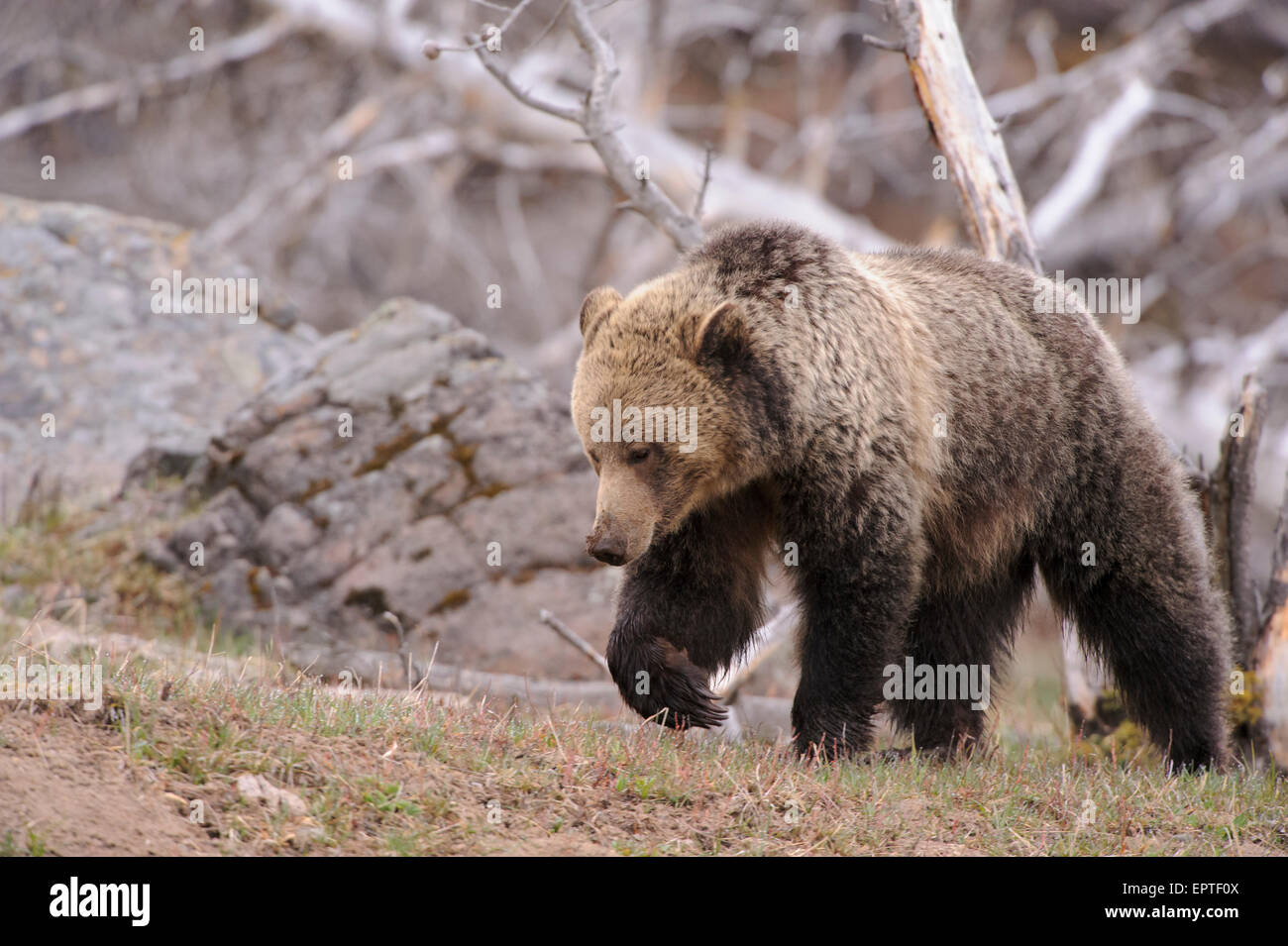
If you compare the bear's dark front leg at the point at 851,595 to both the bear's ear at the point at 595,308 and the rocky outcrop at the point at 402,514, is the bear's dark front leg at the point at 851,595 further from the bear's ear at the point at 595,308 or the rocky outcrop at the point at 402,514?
the rocky outcrop at the point at 402,514

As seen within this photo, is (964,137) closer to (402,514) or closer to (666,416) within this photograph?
(666,416)

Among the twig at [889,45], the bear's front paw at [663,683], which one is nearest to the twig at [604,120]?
the twig at [889,45]

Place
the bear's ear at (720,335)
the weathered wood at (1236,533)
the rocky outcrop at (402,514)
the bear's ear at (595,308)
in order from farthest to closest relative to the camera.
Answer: the rocky outcrop at (402,514) → the weathered wood at (1236,533) → the bear's ear at (595,308) → the bear's ear at (720,335)

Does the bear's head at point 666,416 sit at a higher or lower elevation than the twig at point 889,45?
lower

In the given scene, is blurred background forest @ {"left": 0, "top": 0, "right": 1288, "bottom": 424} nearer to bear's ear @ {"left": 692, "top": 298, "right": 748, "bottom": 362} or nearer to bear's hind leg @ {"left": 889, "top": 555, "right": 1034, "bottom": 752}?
bear's hind leg @ {"left": 889, "top": 555, "right": 1034, "bottom": 752}

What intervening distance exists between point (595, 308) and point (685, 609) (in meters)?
1.30

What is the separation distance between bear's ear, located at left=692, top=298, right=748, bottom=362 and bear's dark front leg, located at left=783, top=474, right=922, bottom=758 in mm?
634

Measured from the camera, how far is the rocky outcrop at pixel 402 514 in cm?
781

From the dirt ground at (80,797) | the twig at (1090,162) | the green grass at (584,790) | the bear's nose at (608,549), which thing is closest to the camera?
the dirt ground at (80,797)

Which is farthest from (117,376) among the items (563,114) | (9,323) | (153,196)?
(153,196)

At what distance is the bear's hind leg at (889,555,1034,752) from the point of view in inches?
229

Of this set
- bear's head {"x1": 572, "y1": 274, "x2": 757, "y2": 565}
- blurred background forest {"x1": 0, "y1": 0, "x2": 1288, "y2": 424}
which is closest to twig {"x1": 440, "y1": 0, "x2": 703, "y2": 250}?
bear's head {"x1": 572, "y1": 274, "x2": 757, "y2": 565}

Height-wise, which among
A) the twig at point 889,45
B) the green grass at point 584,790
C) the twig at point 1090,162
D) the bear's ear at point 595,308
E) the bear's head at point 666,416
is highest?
the twig at point 1090,162

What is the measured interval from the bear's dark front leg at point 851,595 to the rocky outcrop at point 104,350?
5454 mm
